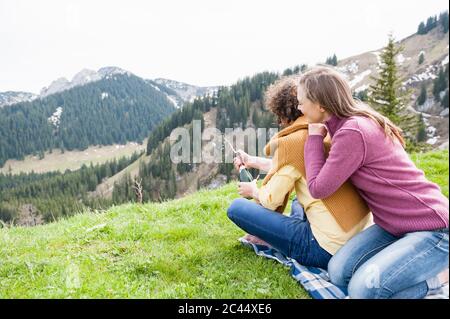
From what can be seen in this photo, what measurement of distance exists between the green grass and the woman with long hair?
0.92 m

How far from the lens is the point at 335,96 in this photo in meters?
4.08

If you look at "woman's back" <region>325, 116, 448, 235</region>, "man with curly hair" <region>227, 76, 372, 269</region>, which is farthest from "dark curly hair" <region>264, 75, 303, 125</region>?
"woman's back" <region>325, 116, 448, 235</region>

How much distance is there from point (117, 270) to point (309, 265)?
2339mm

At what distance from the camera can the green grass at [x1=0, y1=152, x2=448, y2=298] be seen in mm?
4379

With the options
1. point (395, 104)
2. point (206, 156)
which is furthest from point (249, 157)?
point (206, 156)

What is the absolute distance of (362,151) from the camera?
12.4ft

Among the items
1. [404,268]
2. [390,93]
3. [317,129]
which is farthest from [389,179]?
[390,93]

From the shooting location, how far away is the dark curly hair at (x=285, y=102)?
16.3 feet

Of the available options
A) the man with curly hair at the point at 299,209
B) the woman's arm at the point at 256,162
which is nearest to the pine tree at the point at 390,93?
the woman's arm at the point at 256,162

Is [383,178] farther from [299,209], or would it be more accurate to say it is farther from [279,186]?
[299,209]

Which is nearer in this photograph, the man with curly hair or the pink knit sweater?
the pink knit sweater

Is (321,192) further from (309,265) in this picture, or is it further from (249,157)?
(249,157)

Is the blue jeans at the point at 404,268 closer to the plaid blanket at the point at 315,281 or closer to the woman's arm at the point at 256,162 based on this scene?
the plaid blanket at the point at 315,281

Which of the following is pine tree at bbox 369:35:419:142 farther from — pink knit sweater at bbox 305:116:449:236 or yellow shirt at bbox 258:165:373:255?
pink knit sweater at bbox 305:116:449:236
